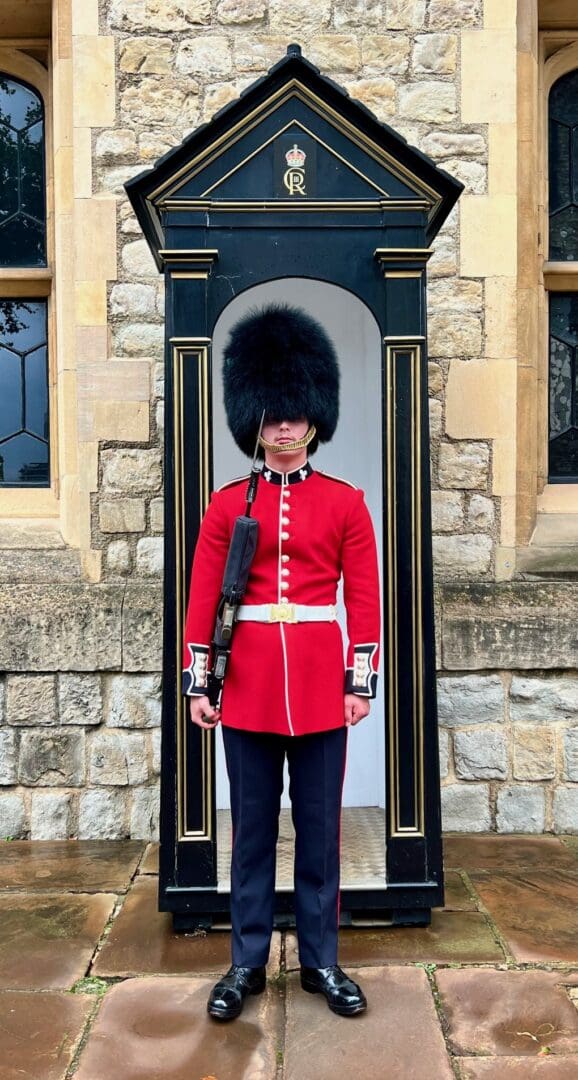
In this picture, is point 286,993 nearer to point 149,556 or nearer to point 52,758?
point 52,758

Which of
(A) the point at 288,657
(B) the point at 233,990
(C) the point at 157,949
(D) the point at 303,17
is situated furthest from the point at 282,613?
(D) the point at 303,17

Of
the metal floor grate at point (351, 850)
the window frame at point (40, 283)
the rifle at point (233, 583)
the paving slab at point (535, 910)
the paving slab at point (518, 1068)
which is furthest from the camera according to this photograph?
the window frame at point (40, 283)

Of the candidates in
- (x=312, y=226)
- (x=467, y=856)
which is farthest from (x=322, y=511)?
(x=467, y=856)

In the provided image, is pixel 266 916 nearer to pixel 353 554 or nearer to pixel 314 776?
pixel 314 776

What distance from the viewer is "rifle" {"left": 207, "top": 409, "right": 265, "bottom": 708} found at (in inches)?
86.0

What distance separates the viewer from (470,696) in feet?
11.3

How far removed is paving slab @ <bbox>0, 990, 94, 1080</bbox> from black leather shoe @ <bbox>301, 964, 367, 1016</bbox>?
→ 0.53m

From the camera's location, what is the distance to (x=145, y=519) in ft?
11.5

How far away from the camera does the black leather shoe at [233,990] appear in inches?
85.5

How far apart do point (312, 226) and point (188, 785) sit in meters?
1.57

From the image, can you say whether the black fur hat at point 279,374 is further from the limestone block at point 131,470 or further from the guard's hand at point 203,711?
the limestone block at point 131,470

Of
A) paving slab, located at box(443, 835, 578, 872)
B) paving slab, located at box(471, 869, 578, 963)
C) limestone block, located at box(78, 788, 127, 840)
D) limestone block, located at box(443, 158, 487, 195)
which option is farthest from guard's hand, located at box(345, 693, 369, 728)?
limestone block, located at box(443, 158, 487, 195)

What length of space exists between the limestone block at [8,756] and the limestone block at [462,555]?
170 cm

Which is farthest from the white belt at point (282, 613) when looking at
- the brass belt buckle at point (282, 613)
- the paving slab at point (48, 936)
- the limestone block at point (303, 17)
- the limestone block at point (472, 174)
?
the limestone block at point (303, 17)
